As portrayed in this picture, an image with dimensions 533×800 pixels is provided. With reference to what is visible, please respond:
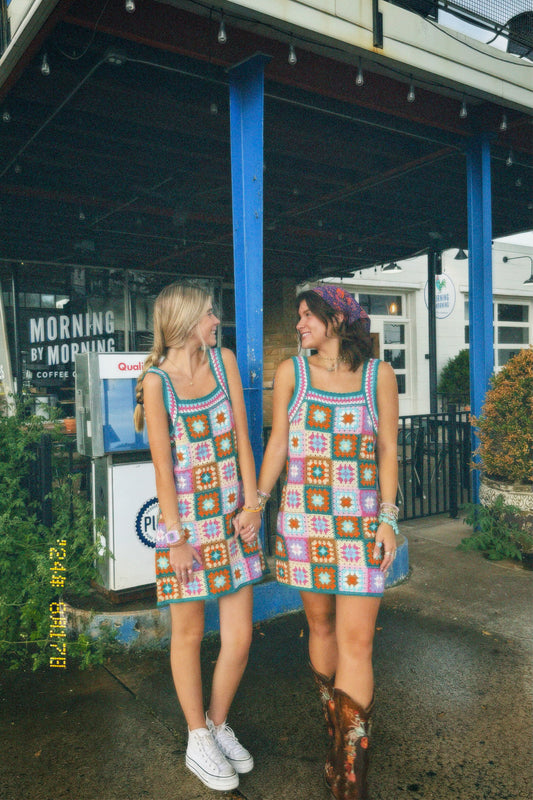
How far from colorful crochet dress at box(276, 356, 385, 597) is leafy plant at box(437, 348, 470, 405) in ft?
39.0

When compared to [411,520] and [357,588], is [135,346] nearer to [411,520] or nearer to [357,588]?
[411,520]

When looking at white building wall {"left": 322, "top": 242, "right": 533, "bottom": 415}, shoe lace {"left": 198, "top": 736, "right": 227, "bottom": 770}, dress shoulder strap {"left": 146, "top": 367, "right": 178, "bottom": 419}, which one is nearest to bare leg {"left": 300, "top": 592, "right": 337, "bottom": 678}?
shoe lace {"left": 198, "top": 736, "right": 227, "bottom": 770}

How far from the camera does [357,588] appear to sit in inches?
85.7

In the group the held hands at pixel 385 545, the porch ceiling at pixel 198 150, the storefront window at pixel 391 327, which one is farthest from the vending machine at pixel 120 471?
the storefront window at pixel 391 327

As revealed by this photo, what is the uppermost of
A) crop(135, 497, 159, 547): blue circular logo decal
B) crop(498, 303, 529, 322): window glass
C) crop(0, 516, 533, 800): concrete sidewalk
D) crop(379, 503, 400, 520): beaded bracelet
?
crop(498, 303, 529, 322): window glass

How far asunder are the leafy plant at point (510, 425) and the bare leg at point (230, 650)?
320cm

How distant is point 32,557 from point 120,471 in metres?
0.66

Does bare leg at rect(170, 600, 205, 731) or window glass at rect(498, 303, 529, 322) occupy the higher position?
window glass at rect(498, 303, 529, 322)

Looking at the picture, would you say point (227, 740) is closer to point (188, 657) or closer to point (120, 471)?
point (188, 657)

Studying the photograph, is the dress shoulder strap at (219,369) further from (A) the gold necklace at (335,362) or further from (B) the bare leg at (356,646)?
(B) the bare leg at (356,646)

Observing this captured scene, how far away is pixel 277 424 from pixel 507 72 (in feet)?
13.5

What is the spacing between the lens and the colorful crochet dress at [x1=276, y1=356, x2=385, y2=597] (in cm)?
221

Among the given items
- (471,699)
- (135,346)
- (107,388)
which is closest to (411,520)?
(471,699)

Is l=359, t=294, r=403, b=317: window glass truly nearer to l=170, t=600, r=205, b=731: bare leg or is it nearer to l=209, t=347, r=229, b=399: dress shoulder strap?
l=209, t=347, r=229, b=399: dress shoulder strap
